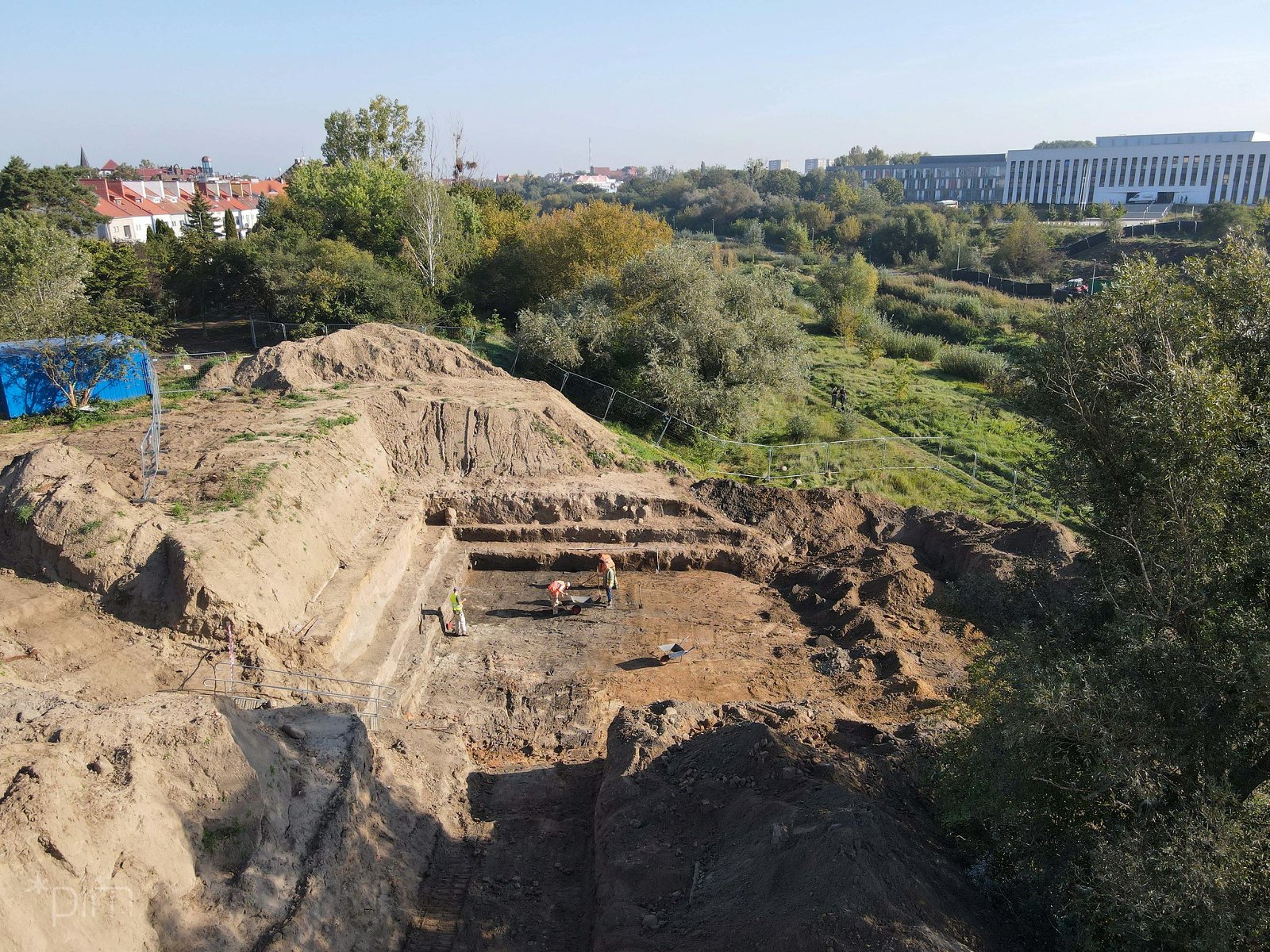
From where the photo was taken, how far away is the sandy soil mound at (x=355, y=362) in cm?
2144

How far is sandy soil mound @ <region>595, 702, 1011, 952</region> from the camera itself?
7.37m

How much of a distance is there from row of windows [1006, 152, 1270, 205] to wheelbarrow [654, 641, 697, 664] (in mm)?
89632

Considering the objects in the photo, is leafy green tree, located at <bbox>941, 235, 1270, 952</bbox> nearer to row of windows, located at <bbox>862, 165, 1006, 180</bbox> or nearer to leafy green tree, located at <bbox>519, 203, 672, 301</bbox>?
leafy green tree, located at <bbox>519, 203, 672, 301</bbox>

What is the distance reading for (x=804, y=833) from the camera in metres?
8.44

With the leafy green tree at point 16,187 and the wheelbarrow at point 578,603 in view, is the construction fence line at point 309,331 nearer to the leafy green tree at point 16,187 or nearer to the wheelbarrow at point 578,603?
the wheelbarrow at point 578,603

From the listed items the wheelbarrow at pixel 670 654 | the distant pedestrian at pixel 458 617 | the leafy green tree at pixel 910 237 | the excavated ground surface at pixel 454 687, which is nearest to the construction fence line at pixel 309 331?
the excavated ground surface at pixel 454 687

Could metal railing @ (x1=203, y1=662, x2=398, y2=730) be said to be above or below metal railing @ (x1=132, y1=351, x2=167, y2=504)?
below

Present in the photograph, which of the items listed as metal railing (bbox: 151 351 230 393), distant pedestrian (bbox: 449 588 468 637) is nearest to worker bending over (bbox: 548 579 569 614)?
distant pedestrian (bbox: 449 588 468 637)

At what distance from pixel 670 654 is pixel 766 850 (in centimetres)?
643

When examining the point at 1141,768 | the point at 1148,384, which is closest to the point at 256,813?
the point at 1141,768

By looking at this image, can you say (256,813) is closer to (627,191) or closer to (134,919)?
Result: (134,919)

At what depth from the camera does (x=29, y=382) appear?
63.3 ft

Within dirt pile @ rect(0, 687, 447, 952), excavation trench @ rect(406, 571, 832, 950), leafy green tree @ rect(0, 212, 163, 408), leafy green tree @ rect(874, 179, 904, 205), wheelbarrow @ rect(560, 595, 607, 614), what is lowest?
excavation trench @ rect(406, 571, 832, 950)

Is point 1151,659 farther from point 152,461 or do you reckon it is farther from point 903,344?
point 903,344
